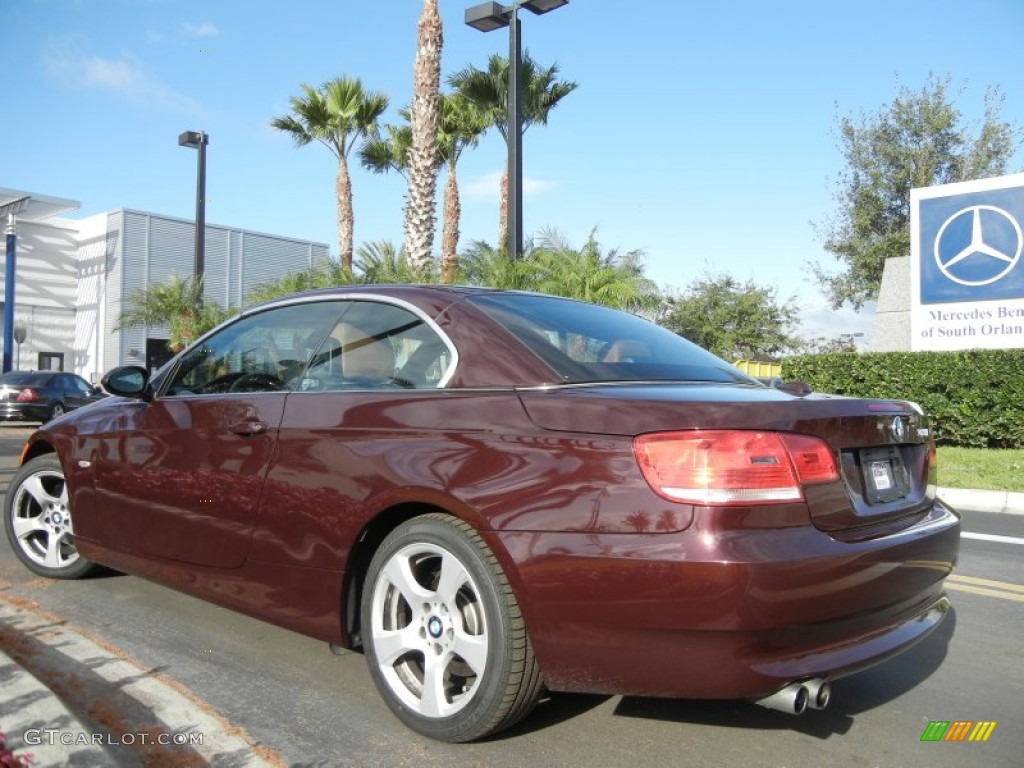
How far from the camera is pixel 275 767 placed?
8.31 feet

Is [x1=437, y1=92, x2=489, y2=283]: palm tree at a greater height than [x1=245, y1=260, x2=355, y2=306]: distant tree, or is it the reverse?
[x1=437, y1=92, x2=489, y2=283]: palm tree

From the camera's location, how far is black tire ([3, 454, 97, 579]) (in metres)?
4.54

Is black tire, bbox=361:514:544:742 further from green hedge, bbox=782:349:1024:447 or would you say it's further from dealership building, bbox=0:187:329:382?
dealership building, bbox=0:187:329:382

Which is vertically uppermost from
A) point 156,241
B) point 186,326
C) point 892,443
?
point 156,241

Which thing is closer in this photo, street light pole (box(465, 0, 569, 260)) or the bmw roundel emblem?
the bmw roundel emblem

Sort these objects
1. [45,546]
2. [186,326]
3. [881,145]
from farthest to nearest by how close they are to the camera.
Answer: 1. [881,145]
2. [186,326]
3. [45,546]

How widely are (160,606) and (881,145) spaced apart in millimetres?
27346

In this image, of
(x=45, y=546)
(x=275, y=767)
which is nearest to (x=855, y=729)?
(x=275, y=767)

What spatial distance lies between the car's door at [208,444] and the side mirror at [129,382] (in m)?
0.06

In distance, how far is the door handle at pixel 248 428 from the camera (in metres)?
3.33

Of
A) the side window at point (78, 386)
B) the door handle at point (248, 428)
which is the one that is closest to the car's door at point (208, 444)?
the door handle at point (248, 428)

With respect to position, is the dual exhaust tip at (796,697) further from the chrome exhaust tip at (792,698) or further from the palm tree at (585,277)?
the palm tree at (585,277)

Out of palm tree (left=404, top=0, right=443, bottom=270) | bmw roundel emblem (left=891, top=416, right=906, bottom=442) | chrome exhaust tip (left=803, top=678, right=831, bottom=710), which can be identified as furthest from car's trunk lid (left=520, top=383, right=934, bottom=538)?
palm tree (left=404, top=0, right=443, bottom=270)

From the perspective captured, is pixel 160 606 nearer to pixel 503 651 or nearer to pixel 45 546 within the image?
pixel 45 546
